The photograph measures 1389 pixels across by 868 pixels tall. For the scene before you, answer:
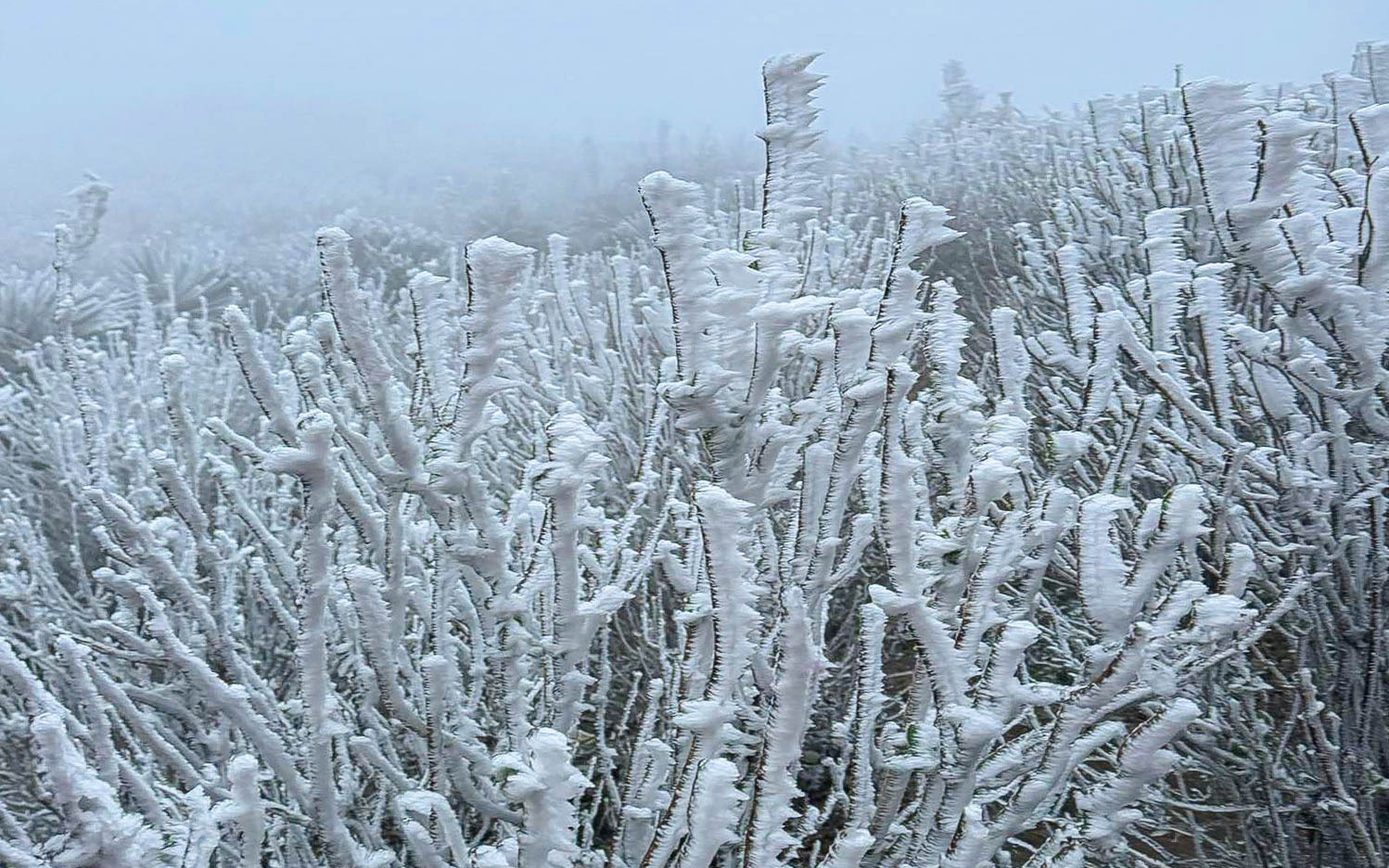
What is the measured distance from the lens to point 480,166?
2472 cm

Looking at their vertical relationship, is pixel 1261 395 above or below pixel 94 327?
above

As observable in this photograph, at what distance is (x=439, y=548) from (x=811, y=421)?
59 centimetres

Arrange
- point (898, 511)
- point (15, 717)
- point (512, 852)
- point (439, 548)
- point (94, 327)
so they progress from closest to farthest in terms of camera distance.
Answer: point (898, 511), point (512, 852), point (439, 548), point (15, 717), point (94, 327)

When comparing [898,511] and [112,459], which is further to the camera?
[112,459]

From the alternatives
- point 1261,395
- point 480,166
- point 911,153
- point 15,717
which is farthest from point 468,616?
point 480,166

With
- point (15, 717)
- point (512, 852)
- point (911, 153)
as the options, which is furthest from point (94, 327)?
point (911, 153)

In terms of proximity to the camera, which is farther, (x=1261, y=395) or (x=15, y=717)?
(x=15, y=717)

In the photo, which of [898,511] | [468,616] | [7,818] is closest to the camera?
[898,511]

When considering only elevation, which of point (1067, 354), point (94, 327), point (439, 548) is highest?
point (1067, 354)

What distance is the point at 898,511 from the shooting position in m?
1.00

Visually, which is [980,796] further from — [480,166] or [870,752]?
[480,166]

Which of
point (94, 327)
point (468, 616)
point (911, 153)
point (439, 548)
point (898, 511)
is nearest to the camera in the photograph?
point (898, 511)

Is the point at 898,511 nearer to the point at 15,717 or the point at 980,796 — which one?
the point at 980,796

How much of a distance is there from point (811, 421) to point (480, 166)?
82.8ft
